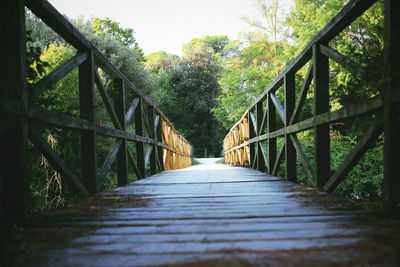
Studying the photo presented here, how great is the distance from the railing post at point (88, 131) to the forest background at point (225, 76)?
0.14 metres

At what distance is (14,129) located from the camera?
1.40 meters

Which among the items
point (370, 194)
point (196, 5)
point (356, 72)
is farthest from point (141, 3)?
point (356, 72)

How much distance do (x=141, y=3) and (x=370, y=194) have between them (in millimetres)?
31333

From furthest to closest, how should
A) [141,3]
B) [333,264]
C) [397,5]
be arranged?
[141,3], [397,5], [333,264]

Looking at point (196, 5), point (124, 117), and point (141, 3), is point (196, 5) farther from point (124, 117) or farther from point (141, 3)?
point (124, 117)

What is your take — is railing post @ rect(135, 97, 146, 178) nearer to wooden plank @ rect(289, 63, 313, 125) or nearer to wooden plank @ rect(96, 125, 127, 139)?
wooden plank @ rect(96, 125, 127, 139)

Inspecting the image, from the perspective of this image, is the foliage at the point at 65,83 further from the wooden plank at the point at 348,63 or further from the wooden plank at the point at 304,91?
the wooden plank at the point at 348,63

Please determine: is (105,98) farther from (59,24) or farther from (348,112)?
(348,112)

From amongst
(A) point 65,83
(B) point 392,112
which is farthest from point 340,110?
(A) point 65,83

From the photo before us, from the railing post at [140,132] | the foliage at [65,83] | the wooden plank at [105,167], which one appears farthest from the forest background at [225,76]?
the railing post at [140,132]

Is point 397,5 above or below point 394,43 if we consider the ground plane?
above

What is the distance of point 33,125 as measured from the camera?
1525mm

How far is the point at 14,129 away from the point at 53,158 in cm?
39

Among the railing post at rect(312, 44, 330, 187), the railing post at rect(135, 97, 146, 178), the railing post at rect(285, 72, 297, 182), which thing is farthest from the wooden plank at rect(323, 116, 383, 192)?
the railing post at rect(135, 97, 146, 178)
